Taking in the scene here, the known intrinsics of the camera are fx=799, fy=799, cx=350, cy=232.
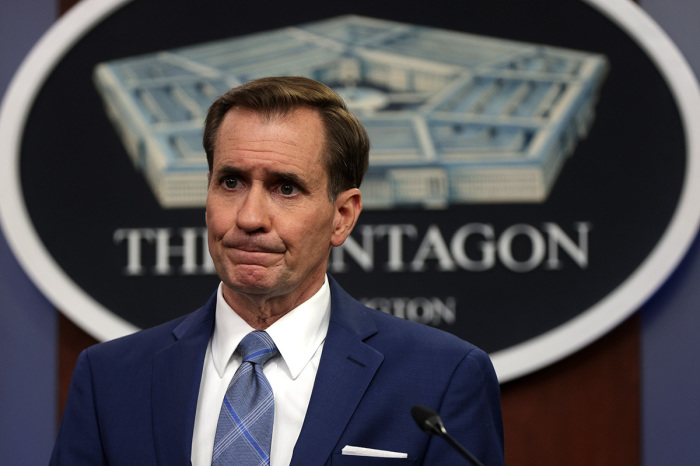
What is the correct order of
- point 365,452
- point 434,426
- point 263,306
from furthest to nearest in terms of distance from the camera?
point 263,306 → point 365,452 → point 434,426

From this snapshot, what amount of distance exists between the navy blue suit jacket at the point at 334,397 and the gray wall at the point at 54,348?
101cm

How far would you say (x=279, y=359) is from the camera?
1284 mm

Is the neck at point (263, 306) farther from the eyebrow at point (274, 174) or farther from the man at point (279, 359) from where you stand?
the eyebrow at point (274, 174)

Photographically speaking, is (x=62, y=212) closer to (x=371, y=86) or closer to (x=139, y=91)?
(x=139, y=91)

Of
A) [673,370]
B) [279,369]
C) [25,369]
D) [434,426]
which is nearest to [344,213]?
[279,369]

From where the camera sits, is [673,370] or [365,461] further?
[673,370]

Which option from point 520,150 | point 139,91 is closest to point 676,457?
point 520,150

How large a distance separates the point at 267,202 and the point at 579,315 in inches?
47.2

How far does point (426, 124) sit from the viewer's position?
2.26 metres

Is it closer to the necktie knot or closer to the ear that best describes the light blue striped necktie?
the necktie knot

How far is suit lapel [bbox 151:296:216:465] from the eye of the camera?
1202 mm

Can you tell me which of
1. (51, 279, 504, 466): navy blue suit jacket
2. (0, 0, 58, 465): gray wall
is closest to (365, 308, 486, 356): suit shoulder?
(51, 279, 504, 466): navy blue suit jacket

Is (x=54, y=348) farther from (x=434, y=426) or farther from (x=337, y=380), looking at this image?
(x=434, y=426)

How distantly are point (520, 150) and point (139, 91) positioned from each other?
112cm
